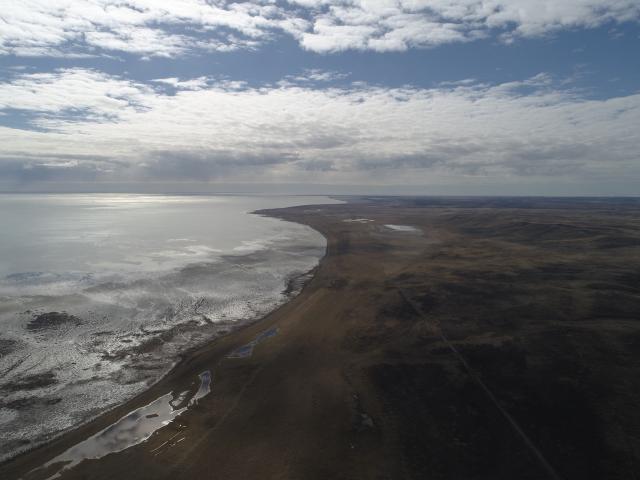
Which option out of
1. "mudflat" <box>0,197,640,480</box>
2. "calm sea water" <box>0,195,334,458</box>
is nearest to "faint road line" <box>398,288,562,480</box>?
"mudflat" <box>0,197,640,480</box>

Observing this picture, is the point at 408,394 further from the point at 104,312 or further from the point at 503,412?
the point at 104,312

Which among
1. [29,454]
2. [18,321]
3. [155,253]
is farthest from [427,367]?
[155,253]

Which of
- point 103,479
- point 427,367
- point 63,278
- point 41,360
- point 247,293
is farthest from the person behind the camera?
point 63,278

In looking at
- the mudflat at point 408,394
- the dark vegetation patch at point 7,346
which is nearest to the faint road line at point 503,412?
the mudflat at point 408,394

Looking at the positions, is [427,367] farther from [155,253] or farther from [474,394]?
[155,253]

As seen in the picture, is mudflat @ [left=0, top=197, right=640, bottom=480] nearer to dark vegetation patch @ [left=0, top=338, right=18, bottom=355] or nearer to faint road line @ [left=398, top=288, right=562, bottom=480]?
faint road line @ [left=398, top=288, right=562, bottom=480]
